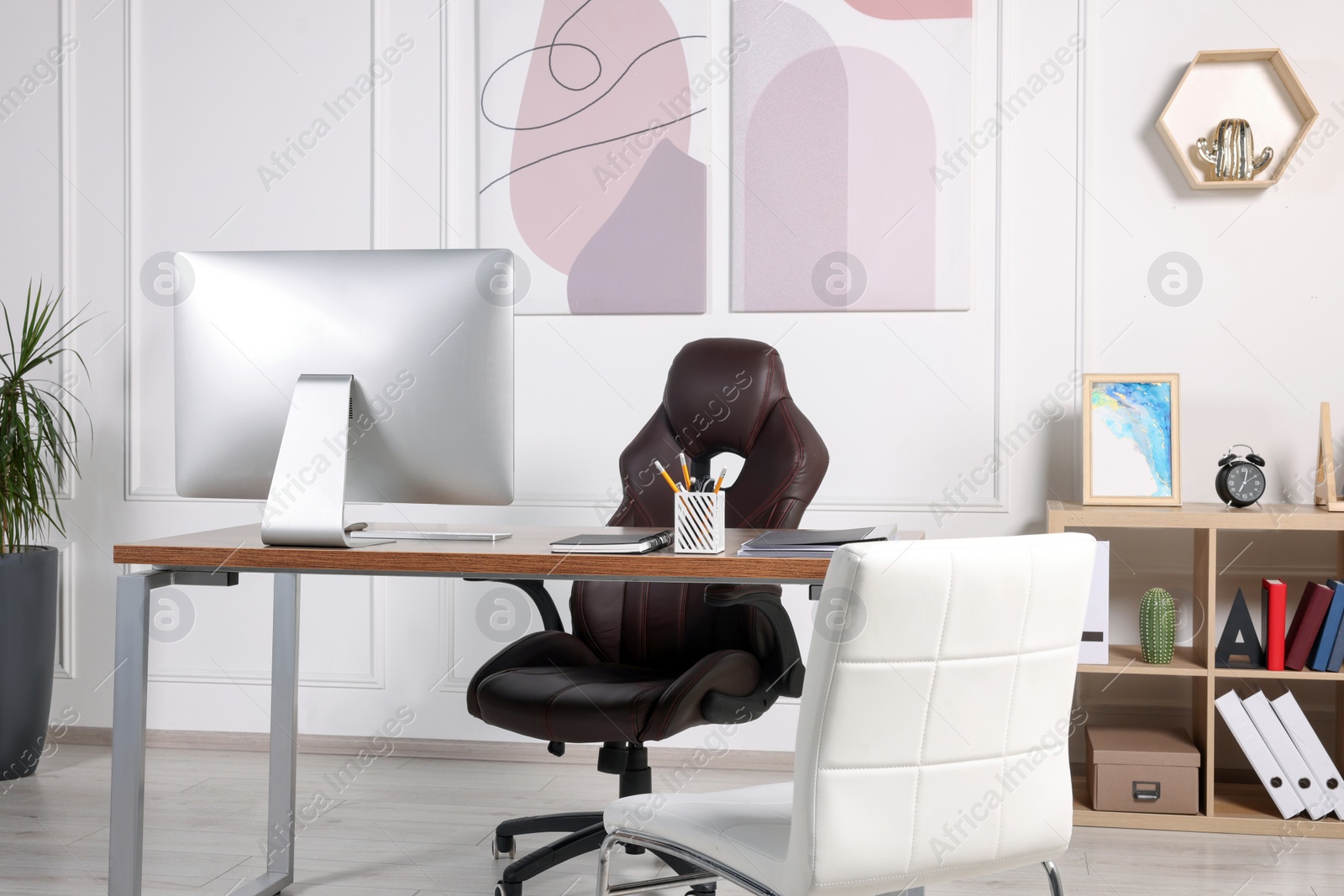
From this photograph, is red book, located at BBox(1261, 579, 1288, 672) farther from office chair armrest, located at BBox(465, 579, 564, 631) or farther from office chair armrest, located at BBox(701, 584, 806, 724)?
office chair armrest, located at BBox(465, 579, 564, 631)

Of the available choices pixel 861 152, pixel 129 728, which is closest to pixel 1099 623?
pixel 861 152

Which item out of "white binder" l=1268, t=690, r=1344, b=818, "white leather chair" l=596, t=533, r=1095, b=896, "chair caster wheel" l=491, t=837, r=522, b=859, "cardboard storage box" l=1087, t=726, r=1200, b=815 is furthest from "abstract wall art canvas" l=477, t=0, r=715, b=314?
"white leather chair" l=596, t=533, r=1095, b=896

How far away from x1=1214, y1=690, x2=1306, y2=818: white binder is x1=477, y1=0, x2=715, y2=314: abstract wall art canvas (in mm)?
1748

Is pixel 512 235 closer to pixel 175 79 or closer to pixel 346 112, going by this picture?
pixel 346 112

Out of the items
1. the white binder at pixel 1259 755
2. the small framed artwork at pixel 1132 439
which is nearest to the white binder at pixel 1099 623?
the small framed artwork at pixel 1132 439

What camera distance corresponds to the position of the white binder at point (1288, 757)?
2523mm

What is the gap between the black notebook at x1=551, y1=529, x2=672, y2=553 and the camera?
162 centimetres

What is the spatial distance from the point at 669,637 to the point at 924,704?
3.77 feet

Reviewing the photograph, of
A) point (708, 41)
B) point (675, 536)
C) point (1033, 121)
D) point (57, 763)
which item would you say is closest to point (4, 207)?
point (57, 763)

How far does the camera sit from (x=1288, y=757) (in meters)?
2.55

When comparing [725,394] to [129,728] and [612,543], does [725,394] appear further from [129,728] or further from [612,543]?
[129,728]

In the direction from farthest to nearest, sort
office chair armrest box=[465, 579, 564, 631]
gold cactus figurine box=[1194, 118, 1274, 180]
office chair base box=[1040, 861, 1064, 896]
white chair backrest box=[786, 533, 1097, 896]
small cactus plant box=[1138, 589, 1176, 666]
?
gold cactus figurine box=[1194, 118, 1274, 180] → small cactus plant box=[1138, 589, 1176, 666] → office chair armrest box=[465, 579, 564, 631] → office chair base box=[1040, 861, 1064, 896] → white chair backrest box=[786, 533, 1097, 896]

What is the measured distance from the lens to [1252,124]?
287 cm

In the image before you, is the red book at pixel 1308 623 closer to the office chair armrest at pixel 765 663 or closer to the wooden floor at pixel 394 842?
the wooden floor at pixel 394 842
